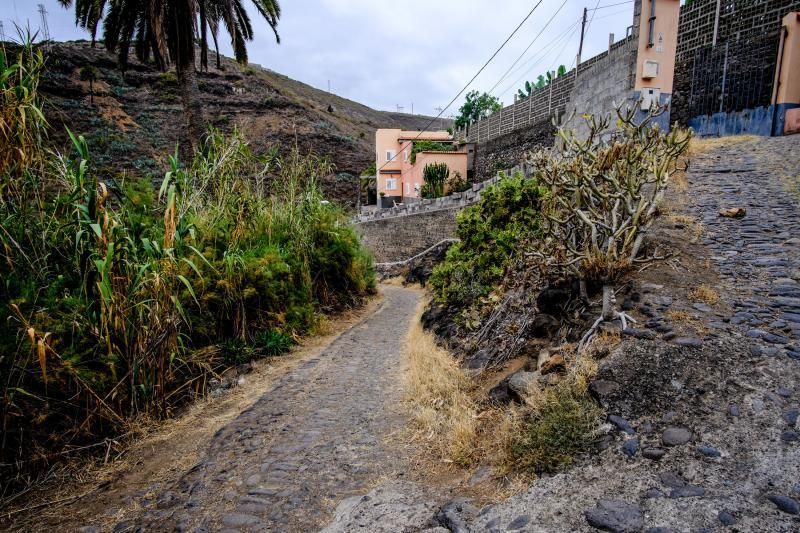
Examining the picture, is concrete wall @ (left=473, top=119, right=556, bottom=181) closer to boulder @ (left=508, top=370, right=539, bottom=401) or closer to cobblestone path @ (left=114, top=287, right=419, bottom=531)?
cobblestone path @ (left=114, top=287, right=419, bottom=531)

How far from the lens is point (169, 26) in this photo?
9.00 meters

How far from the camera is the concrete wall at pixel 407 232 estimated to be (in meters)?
13.9

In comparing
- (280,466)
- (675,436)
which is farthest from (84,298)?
(675,436)

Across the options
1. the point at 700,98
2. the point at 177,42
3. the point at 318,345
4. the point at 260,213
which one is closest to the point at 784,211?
the point at 318,345

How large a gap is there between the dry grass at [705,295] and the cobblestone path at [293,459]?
2.68 m

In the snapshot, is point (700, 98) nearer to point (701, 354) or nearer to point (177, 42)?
point (701, 354)

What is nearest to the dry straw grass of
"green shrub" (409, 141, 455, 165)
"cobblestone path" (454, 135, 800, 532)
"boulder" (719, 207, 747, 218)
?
"cobblestone path" (454, 135, 800, 532)

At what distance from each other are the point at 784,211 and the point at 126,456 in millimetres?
7569

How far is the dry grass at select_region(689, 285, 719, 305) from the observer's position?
10.2 ft

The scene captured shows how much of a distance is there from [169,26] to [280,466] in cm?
1012

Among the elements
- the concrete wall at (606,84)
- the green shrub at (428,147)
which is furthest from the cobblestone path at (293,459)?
the green shrub at (428,147)

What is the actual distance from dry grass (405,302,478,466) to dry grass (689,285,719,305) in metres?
1.97

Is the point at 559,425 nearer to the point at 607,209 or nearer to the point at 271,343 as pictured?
the point at 607,209

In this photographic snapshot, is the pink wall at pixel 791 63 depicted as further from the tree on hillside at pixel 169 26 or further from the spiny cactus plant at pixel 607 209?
the tree on hillside at pixel 169 26
